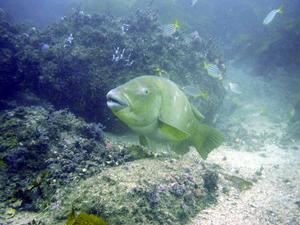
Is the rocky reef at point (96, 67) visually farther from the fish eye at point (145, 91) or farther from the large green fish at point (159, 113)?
the fish eye at point (145, 91)

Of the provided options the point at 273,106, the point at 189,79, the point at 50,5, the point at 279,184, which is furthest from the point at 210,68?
the point at 50,5

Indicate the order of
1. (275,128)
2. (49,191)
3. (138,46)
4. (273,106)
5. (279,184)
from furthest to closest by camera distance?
(273,106) → (275,128) → (138,46) → (279,184) → (49,191)

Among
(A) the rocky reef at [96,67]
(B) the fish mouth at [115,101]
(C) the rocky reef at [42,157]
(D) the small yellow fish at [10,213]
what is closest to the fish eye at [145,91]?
(B) the fish mouth at [115,101]

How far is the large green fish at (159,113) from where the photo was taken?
3.85 meters

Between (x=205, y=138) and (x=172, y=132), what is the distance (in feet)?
4.73

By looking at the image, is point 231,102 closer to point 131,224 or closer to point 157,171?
point 157,171

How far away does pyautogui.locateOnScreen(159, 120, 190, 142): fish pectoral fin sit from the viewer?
418cm

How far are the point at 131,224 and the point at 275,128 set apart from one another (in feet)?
37.8

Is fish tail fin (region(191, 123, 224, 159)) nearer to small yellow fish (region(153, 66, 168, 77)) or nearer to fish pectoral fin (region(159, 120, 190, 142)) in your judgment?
fish pectoral fin (region(159, 120, 190, 142))

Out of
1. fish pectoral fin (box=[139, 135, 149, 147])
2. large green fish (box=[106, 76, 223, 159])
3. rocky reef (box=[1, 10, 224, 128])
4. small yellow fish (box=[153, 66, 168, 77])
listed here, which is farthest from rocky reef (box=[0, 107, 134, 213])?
small yellow fish (box=[153, 66, 168, 77])

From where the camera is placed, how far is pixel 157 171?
14.5ft

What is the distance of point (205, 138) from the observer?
18.1 feet

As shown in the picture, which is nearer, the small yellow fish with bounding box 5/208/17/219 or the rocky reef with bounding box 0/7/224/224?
the rocky reef with bounding box 0/7/224/224

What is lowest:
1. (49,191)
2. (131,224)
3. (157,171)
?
(49,191)
